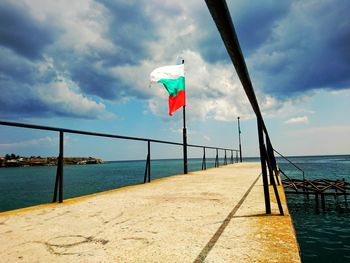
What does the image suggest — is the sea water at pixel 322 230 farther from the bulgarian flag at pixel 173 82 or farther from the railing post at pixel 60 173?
the bulgarian flag at pixel 173 82

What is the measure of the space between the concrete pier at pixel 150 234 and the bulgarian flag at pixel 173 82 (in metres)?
6.92

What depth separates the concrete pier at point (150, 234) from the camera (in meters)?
1.64

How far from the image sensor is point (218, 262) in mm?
1495

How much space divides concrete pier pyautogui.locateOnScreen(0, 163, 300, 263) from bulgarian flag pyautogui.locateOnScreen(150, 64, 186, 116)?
692 cm

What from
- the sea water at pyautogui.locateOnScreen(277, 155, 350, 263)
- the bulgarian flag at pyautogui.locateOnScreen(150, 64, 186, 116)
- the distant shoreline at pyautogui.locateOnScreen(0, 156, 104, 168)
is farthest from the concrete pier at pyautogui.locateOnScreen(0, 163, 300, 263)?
the distant shoreline at pyautogui.locateOnScreen(0, 156, 104, 168)

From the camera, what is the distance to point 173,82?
10.1 meters

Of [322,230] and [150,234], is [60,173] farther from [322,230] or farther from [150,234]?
[322,230]

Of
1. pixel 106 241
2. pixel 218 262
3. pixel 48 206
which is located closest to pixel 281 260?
pixel 218 262

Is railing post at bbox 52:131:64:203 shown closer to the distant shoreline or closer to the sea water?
the sea water

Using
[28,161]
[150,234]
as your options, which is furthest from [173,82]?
[28,161]

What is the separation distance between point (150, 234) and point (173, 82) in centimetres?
853

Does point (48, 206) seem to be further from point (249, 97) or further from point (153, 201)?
point (249, 97)

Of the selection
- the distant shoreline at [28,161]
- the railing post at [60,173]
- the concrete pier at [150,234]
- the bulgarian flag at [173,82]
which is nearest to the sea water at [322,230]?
the concrete pier at [150,234]

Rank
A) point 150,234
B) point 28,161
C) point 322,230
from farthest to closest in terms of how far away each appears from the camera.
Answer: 1. point 28,161
2. point 322,230
3. point 150,234
